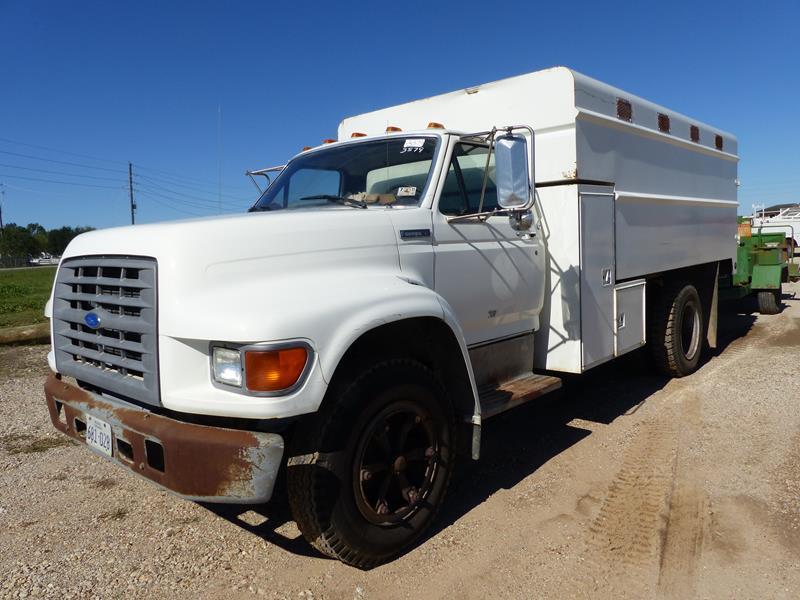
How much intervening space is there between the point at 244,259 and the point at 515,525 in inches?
82.7

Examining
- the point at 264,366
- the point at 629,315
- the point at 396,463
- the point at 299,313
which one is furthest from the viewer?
the point at 629,315

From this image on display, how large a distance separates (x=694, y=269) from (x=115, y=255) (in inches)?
254

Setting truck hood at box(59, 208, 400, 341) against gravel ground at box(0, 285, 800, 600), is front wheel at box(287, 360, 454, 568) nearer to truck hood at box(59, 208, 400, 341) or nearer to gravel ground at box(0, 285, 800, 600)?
gravel ground at box(0, 285, 800, 600)

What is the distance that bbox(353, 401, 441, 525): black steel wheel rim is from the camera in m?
2.87

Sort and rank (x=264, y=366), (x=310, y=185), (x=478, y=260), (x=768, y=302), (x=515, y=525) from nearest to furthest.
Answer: (x=264, y=366), (x=515, y=525), (x=478, y=260), (x=310, y=185), (x=768, y=302)

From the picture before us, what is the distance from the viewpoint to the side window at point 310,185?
383cm

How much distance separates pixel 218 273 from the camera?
2.59m

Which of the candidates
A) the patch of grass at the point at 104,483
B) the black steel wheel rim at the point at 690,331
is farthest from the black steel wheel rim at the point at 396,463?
the black steel wheel rim at the point at 690,331

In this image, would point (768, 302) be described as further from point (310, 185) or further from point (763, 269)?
point (310, 185)

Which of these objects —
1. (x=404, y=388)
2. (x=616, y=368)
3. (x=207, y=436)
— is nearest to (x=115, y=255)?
(x=207, y=436)

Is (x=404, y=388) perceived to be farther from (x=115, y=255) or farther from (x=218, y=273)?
(x=115, y=255)

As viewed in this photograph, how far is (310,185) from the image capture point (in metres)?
3.97

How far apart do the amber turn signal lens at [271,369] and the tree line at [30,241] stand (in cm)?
9510

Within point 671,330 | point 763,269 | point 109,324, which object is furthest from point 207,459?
point 763,269
